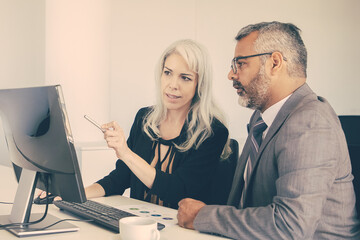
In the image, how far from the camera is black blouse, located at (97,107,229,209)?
168cm

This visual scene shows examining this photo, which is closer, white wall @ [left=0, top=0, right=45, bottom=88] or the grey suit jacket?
the grey suit jacket

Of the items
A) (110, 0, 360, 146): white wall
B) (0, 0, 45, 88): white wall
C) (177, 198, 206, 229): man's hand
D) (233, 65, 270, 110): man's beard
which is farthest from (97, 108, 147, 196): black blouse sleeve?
(110, 0, 360, 146): white wall

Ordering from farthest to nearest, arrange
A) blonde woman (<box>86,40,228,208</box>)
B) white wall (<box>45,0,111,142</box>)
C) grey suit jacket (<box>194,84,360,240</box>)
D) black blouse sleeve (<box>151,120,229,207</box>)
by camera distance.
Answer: white wall (<box>45,0,111,142</box>) → blonde woman (<box>86,40,228,208</box>) → black blouse sleeve (<box>151,120,229,207</box>) → grey suit jacket (<box>194,84,360,240</box>)

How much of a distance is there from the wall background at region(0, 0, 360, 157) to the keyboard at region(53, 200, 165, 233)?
144cm

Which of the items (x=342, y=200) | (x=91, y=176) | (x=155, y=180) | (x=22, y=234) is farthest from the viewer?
(x=91, y=176)

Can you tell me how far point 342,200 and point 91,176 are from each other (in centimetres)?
170

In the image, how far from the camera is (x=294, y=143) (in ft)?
3.63

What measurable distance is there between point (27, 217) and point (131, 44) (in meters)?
2.38

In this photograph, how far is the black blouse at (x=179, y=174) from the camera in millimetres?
1684

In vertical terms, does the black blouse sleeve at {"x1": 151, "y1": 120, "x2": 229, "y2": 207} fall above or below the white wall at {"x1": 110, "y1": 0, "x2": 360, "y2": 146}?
below

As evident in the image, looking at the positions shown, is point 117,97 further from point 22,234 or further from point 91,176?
point 22,234

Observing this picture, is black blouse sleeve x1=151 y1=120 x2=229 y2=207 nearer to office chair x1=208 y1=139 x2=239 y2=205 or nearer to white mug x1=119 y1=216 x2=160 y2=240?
office chair x1=208 y1=139 x2=239 y2=205

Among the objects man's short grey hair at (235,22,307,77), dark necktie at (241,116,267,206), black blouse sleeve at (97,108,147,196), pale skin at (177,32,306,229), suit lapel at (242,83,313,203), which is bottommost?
black blouse sleeve at (97,108,147,196)

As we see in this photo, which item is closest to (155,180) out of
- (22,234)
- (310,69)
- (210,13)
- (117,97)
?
(22,234)
